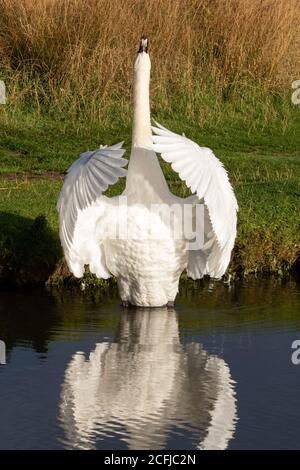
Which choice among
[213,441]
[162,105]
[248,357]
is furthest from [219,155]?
[213,441]

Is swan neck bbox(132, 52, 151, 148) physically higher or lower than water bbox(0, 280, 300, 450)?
higher

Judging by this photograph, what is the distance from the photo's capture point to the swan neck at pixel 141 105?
27.4ft

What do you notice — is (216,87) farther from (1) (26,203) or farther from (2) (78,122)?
(1) (26,203)

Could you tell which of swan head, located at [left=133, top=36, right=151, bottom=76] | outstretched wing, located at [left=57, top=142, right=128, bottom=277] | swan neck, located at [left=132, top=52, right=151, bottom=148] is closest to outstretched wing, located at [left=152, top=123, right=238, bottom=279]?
outstretched wing, located at [left=57, top=142, right=128, bottom=277]

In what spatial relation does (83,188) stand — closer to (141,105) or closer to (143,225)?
(143,225)

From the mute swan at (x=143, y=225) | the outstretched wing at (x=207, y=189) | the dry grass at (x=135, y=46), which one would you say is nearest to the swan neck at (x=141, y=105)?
the mute swan at (x=143, y=225)

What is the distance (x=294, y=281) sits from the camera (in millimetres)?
9445

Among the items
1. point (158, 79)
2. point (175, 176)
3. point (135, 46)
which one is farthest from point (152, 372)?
point (135, 46)

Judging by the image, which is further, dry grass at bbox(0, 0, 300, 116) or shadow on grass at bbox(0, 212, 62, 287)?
dry grass at bbox(0, 0, 300, 116)

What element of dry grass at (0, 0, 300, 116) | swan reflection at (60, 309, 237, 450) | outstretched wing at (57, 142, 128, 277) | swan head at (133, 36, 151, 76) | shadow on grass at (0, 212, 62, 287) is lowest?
swan reflection at (60, 309, 237, 450)

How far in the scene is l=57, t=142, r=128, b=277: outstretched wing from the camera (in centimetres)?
749

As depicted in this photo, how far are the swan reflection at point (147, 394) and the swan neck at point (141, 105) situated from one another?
116 centimetres

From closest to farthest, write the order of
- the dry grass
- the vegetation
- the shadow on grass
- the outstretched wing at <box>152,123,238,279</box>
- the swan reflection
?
the swan reflection → the outstretched wing at <box>152,123,238,279</box> → the shadow on grass → the vegetation → the dry grass

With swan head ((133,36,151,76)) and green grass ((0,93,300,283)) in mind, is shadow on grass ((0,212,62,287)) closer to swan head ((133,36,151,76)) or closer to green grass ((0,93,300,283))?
green grass ((0,93,300,283))
